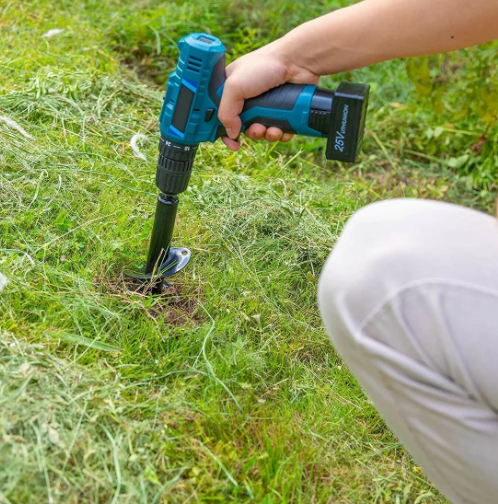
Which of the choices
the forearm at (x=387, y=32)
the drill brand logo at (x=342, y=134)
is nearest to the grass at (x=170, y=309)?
the drill brand logo at (x=342, y=134)

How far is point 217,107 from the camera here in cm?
147

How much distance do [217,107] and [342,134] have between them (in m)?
0.28

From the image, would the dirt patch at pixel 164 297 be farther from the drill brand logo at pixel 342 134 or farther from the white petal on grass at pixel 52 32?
the white petal on grass at pixel 52 32

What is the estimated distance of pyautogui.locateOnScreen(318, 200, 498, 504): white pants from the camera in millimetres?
982

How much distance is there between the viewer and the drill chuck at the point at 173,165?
151cm

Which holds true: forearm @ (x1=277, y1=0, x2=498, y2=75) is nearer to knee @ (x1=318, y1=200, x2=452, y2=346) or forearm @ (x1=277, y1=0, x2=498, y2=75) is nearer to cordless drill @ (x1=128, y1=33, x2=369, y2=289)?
cordless drill @ (x1=128, y1=33, x2=369, y2=289)

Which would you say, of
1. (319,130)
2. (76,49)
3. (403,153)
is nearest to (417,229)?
(319,130)

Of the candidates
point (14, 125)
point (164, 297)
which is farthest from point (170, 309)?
point (14, 125)

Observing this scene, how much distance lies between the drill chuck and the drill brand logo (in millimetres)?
330

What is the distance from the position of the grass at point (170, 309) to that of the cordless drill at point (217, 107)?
398 millimetres

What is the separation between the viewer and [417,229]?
1041 mm

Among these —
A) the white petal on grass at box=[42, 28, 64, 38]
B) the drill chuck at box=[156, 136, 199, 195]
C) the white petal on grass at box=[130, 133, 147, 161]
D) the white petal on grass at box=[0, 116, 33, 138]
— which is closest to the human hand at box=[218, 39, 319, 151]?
the drill chuck at box=[156, 136, 199, 195]

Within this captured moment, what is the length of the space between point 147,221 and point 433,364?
3.61 ft

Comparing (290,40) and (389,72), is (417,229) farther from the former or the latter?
(389,72)
